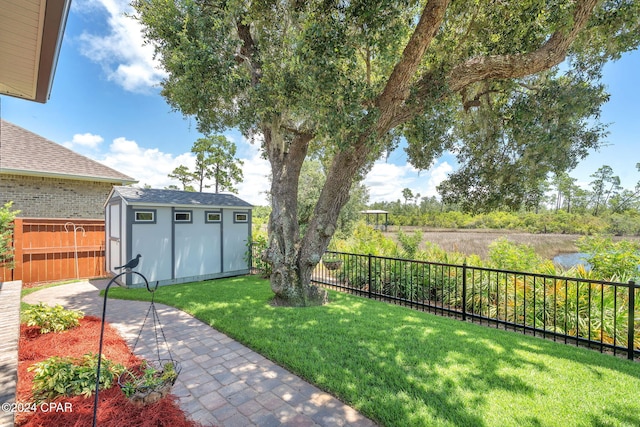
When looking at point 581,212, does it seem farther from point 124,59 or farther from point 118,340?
point 124,59

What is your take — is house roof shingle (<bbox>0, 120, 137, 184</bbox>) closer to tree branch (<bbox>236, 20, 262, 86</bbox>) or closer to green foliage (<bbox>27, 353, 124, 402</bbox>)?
tree branch (<bbox>236, 20, 262, 86</bbox>)

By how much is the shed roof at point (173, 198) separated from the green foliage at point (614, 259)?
7.99 meters

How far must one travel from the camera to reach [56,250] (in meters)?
7.16

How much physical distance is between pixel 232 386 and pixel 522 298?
483 cm

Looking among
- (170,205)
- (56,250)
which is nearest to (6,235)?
(56,250)

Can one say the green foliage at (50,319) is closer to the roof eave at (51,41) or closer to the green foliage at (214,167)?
the roof eave at (51,41)

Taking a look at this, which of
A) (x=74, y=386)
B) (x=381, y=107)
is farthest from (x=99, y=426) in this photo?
(x=381, y=107)

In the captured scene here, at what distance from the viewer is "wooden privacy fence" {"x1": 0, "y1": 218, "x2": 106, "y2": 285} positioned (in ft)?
21.8

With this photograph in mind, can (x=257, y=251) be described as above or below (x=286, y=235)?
below

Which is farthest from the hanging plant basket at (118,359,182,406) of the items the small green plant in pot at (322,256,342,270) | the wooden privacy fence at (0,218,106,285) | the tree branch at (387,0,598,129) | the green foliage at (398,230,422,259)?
the wooden privacy fence at (0,218,106,285)

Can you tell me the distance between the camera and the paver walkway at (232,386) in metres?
2.18

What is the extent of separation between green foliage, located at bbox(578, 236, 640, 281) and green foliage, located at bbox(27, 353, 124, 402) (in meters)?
7.16

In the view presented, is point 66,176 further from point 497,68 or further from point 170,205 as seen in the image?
point 497,68

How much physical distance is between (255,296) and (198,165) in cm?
1753
